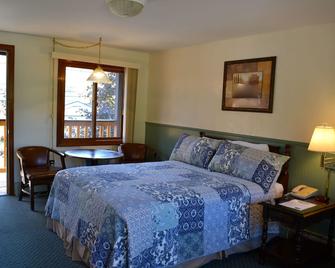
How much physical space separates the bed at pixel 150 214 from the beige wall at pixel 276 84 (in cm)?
83

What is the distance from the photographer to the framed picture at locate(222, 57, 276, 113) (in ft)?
12.3

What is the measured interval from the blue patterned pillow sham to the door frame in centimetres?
281

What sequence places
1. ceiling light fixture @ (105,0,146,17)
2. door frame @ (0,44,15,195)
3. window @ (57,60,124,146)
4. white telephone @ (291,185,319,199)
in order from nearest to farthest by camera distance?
ceiling light fixture @ (105,0,146,17) < white telephone @ (291,185,319,199) < door frame @ (0,44,15,195) < window @ (57,60,124,146)

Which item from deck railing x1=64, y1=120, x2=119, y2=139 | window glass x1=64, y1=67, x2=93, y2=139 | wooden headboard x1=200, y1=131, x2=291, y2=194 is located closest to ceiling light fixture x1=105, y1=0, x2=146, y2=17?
wooden headboard x1=200, y1=131, x2=291, y2=194

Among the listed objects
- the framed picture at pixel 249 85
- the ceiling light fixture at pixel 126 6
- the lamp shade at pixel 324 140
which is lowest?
the lamp shade at pixel 324 140

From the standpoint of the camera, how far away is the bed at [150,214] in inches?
91.4

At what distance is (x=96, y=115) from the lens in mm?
5258

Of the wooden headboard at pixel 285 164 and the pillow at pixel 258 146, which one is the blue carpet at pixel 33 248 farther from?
the pillow at pixel 258 146

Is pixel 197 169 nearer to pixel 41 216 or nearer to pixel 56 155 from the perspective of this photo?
pixel 41 216

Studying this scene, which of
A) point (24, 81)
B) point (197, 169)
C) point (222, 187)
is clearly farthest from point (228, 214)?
point (24, 81)

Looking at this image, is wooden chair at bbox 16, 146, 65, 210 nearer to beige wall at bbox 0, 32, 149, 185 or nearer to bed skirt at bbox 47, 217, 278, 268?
beige wall at bbox 0, 32, 149, 185

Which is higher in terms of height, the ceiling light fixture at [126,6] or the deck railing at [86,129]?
the ceiling light fixture at [126,6]

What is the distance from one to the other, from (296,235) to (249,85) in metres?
1.94

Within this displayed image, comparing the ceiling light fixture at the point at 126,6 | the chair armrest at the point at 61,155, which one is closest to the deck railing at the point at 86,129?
the chair armrest at the point at 61,155
